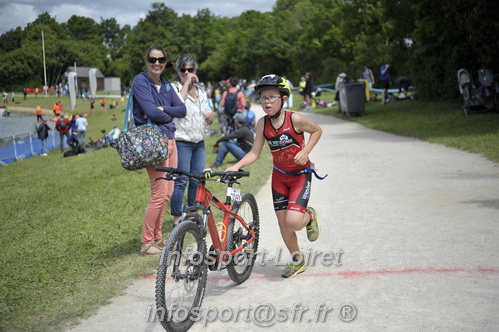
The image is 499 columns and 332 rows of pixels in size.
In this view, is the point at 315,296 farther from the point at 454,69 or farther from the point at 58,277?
the point at 454,69

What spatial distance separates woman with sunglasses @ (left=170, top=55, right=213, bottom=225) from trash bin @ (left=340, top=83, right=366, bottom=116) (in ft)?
62.7

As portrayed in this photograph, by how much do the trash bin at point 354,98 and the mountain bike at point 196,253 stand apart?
20872 mm

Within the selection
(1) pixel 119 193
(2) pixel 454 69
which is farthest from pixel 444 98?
(1) pixel 119 193

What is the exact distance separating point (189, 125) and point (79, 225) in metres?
3.33

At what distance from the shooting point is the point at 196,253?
4.68m

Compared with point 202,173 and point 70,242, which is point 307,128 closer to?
point 202,173

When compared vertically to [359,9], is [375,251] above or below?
below

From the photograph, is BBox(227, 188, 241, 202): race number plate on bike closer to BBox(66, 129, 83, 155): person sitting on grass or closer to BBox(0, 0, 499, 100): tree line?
BBox(0, 0, 499, 100): tree line

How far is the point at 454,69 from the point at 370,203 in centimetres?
1894

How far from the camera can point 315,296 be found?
16.6ft

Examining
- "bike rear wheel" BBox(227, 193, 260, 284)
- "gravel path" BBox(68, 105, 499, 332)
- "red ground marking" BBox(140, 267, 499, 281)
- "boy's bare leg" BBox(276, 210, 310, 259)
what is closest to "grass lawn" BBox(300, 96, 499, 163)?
"gravel path" BBox(68, 105, 499, 332)

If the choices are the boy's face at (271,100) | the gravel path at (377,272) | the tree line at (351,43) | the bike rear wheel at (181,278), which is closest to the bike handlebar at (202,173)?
the bike rear wheel at (181,278)

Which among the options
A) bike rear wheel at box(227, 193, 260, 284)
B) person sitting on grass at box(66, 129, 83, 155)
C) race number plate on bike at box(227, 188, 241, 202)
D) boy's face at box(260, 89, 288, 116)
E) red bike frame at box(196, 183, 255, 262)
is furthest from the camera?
person sitting on grass at box(66, 129, 83, 155)

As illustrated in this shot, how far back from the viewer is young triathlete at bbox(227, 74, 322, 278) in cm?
542
